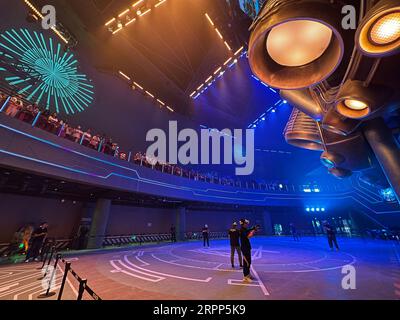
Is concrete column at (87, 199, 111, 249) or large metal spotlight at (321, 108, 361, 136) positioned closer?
large metal spotlight at (321, 108, 361, 136)

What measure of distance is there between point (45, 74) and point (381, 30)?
60.0 feet

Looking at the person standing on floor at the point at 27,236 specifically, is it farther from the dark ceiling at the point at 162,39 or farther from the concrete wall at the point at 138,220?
the dark ceiling at the point at 162,39

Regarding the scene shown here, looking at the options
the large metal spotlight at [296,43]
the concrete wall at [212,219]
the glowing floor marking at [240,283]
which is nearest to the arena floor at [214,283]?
the glowing floor marking at [240,283]

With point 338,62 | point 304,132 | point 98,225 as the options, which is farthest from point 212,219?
point 338,62

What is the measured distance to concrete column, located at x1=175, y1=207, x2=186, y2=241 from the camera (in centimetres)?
1898

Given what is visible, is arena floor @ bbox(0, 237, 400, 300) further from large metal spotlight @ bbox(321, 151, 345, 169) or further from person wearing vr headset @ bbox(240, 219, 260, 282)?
large metal spotlight @ bbox(321, 151, 345, 169)

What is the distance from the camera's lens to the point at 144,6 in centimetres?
1148

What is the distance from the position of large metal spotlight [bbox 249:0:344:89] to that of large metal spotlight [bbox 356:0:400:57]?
0.30 m

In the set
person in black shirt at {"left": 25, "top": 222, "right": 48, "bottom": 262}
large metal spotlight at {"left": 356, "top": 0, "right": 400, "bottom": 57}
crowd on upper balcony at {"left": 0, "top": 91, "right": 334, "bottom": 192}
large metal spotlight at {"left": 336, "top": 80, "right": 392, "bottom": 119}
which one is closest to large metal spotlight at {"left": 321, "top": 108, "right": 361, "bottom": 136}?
large metal spotlight at {"left": 336, "top": 80, "right": 392, "bottom": 119}

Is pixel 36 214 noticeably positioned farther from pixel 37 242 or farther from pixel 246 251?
pixel 246 251

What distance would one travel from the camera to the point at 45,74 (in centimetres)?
1316

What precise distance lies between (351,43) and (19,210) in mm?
16808
